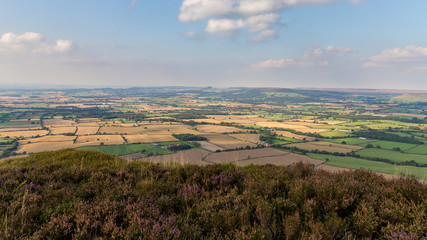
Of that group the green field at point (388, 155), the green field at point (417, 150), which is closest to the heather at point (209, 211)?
the green field at point (388, 155)

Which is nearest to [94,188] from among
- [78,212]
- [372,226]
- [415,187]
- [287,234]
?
[78,212]

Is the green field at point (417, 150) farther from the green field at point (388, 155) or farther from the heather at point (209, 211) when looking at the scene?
the heather at point (209, 211)

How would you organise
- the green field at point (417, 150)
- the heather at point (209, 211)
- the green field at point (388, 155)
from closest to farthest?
the heather at point (209, 211) < the green field at point (388, 155) < the green field at point (417, 150)

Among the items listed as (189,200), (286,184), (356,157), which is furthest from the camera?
(356,157)

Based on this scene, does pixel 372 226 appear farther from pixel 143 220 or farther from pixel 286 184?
pixel 143 220

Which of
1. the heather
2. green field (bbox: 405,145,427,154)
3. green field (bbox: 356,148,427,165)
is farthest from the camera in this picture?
green field (bbox: 405,145,427,154)

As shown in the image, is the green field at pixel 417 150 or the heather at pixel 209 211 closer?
the heather at pixel 209 211

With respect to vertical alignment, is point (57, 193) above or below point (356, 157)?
above

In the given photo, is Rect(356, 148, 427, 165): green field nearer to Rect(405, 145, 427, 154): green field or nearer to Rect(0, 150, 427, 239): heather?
Rect(405, 145, 427, 154): green field

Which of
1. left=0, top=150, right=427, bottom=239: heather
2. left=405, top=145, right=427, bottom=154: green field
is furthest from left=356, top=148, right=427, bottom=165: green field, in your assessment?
left=0, top=150, right=427, bottom=239: heather
